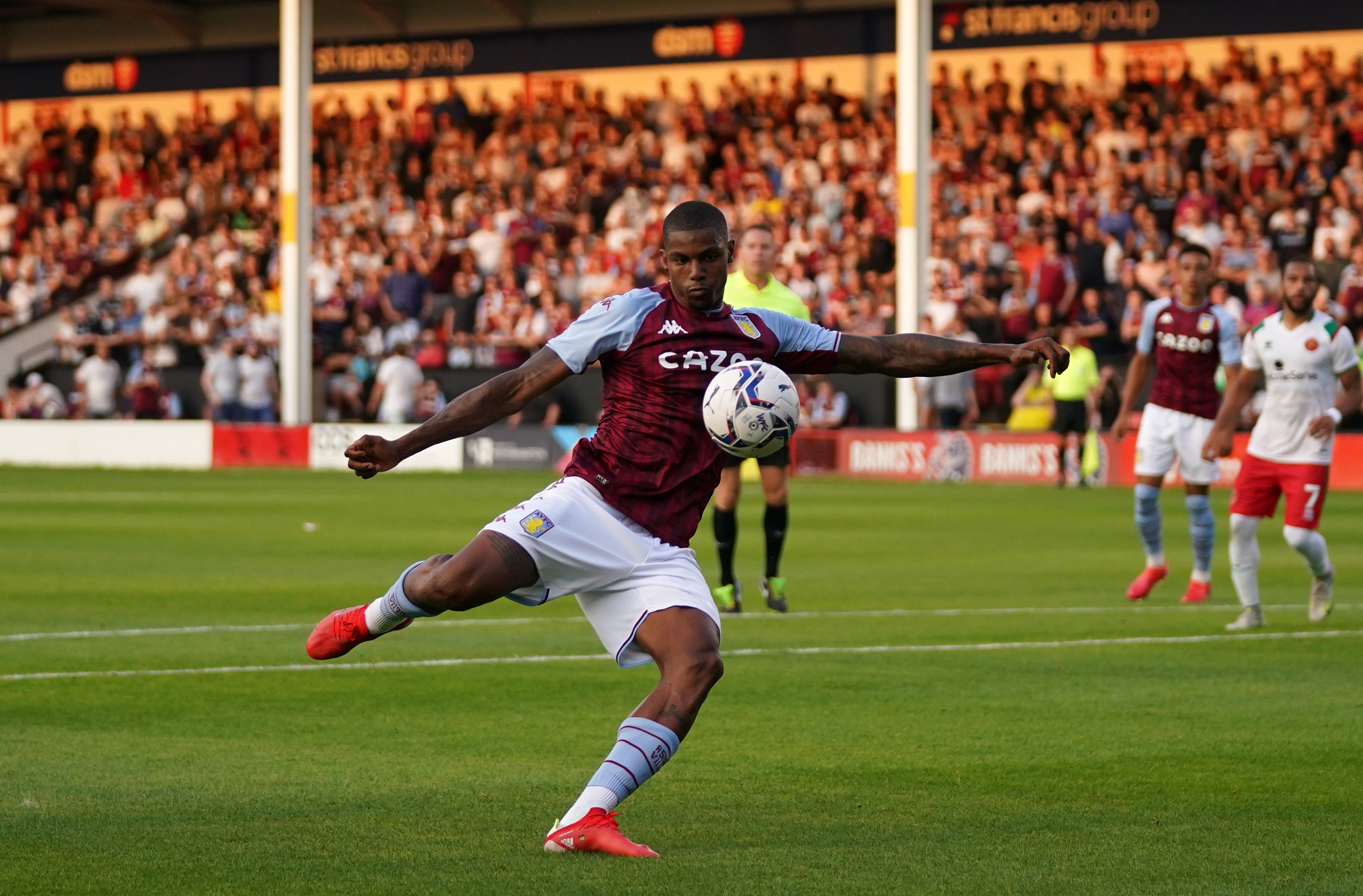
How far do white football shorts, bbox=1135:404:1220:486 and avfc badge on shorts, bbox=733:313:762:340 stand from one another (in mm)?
8162

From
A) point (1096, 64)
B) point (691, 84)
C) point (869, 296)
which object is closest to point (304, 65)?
point (691, 84)

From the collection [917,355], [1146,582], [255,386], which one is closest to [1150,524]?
[1146,582]

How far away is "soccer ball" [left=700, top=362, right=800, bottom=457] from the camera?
19.7 feet

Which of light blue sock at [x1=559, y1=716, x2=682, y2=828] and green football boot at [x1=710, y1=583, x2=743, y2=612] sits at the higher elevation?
light blue sock at [x1=559, y1=716, x2=682, y2=828]

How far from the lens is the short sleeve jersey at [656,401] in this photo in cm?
625

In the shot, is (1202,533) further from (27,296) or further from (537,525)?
(27,296)

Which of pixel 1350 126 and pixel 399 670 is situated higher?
pixel 1350 126

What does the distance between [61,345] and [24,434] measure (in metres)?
4.23

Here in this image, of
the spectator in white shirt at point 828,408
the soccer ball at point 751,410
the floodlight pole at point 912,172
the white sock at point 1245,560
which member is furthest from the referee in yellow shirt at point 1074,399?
the soccer ball at point 751,410

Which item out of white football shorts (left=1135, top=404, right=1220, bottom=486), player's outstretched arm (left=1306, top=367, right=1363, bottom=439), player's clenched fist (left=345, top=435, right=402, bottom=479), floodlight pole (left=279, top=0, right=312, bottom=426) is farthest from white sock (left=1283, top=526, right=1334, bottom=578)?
floodlight pole (left=279, top=0, right=312, bottom=426)

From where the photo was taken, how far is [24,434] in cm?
3484

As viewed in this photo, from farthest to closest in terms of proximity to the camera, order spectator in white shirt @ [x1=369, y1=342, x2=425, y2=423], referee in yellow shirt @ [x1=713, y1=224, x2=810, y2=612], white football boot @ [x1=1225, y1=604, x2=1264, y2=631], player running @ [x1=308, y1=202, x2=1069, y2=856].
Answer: spectator in white shirt @ [x1=369, y1=342, x2=425, y2=423] → referee in yellow shirt @ [x1=713, y1=224, x2=810, y2=612] → white football boot @ [x1=1225, y1=604, x2=1264, y2=631] → player running @ [x1=308, y1=202, x2=1069, y2=856]

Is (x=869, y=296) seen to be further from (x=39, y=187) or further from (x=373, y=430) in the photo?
(x=39, y=187)

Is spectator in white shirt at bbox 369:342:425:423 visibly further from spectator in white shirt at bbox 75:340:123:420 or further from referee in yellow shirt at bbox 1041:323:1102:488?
referee in yellow shirt at bbox 1041:323:1102:488
